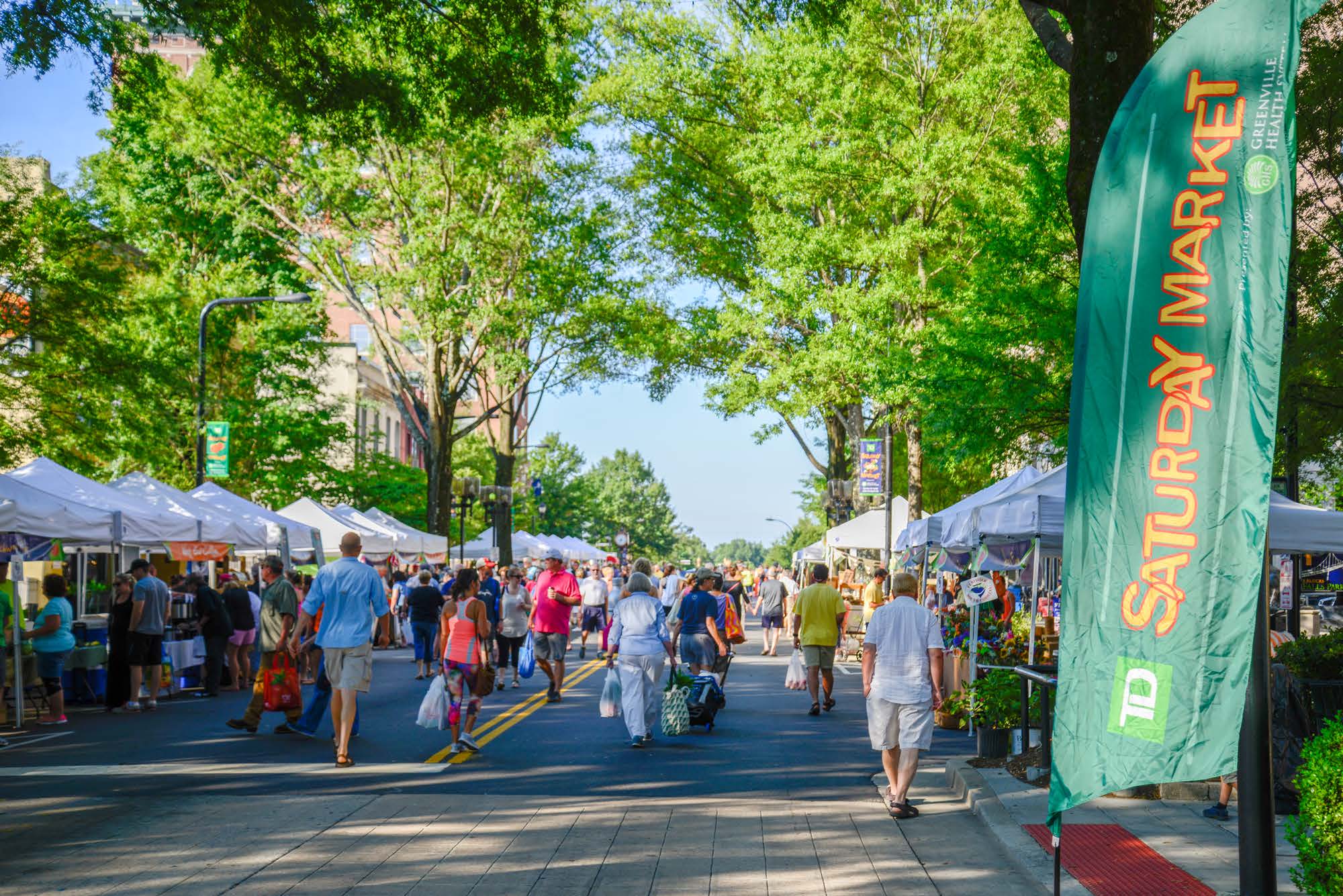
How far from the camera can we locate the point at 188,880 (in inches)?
296

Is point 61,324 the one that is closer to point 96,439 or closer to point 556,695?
point 96,439

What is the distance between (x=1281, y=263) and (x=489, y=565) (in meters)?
22.2

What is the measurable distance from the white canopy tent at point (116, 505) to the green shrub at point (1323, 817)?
621 inches

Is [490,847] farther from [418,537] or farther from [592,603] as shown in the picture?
[418,537]

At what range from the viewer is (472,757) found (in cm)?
1293

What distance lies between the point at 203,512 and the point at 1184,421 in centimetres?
1991

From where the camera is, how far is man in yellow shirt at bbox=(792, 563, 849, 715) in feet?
57.1

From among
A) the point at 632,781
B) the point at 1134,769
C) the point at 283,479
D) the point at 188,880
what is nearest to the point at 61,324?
the point at 632,781

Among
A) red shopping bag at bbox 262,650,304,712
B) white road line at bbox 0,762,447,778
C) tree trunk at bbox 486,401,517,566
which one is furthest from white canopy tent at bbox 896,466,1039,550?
tree trunk at bbox 486,401,517,566

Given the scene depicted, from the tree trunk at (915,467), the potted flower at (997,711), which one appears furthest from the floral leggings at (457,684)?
the tree trunk at (915,467)

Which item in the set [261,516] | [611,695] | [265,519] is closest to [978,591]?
[611,695]

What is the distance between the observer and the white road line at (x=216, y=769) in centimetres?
1177

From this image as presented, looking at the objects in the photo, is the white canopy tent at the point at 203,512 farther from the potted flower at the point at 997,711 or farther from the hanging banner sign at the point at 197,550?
the potted flower at the point at 997,711

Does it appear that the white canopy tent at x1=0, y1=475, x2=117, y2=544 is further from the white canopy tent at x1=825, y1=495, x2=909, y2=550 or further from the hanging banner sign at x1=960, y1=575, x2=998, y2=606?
the white canopy tent at x1=825, y1=495, x2=909, y2=550
